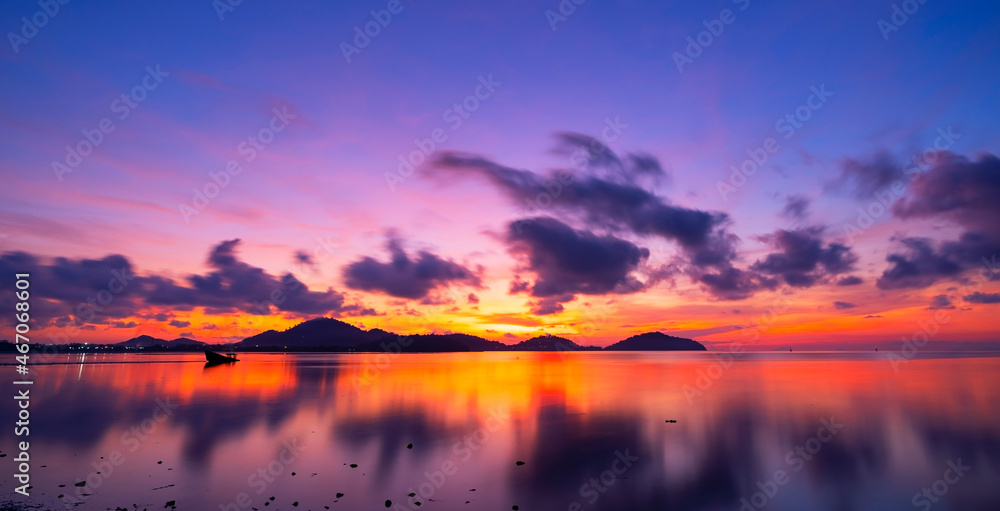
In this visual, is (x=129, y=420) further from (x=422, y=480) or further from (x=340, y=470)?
(x=422, y=480)

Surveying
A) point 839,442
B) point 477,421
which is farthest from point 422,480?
point 839,442

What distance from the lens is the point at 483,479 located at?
20.0 m

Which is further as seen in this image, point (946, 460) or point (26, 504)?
point (946, 460)

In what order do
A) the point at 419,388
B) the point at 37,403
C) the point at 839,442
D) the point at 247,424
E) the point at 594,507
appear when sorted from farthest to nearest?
1. the point at 419,388
2. the point at 37,403
3. the point at 247,424
4. the point at 839,442
5. the point at 594,507

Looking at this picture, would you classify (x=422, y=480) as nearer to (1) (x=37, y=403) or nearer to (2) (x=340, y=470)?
(2) (x=340, y=470)

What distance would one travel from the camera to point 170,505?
1593 cm

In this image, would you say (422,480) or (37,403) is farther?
(37,403)

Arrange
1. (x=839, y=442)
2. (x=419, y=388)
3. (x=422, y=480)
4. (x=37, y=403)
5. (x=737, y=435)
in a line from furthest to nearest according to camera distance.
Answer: (x=419, y=388) → (x=37, y=403) → (x=737, y=435) → (x=839, y=442) → (x=422, y=480)

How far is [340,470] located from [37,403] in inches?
1498

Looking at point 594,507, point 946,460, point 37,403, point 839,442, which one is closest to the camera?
point 594,507

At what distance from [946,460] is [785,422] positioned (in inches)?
428

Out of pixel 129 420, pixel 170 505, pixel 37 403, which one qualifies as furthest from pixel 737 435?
pixel 37 403

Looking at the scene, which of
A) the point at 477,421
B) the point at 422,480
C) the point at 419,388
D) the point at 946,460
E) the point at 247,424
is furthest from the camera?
the point at 419,388

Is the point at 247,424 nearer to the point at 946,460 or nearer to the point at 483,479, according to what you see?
the point at 483,479
